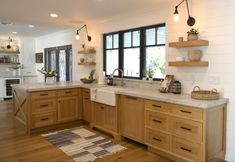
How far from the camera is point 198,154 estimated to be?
2.73 metres

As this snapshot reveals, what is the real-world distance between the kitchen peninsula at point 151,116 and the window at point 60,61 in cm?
221

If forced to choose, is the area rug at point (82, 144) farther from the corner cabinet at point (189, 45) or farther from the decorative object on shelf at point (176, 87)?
the corner cabinet at point (189, 45)

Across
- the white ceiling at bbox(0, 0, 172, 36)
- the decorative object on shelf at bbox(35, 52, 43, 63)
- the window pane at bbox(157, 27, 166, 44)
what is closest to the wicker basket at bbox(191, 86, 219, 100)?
the window pane at bbox(157, 27, 166, 44)

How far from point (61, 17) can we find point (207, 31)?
306 cm

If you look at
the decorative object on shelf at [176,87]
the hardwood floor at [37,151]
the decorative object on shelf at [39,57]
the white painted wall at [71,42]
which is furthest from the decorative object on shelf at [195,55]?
the decorative object on shelf at [39,57]

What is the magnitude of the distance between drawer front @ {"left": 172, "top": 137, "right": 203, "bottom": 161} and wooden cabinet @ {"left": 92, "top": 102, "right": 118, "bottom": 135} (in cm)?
124

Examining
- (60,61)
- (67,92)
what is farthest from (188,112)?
(60,61)

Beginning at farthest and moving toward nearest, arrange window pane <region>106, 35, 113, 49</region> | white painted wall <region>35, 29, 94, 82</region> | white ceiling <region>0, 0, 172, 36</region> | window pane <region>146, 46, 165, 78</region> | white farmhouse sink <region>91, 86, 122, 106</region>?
1. white painted wall <region>35, 29, 94, 82</region>
2. window pane <region>106, 35, 113, 49</region>
3. window pane <region>146, 46, 165, 78</region>
4. white farmhouse sink <region>91, 86, 122, 106</region>
5. white ceiling <region>0, 0, 172, 36</region>

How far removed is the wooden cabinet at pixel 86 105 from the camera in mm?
4668

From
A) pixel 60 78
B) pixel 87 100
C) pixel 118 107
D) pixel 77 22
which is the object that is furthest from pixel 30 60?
pixel 118 107

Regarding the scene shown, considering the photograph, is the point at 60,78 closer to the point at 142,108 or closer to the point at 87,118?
the point at 87,118

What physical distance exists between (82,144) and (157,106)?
145 centimetres

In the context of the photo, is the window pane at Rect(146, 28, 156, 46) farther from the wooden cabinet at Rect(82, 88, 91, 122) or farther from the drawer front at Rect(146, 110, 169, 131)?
the wooden cabinet at Rect(82, 88, 91, 122)

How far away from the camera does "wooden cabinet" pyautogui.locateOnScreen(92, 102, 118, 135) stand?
393 cm
